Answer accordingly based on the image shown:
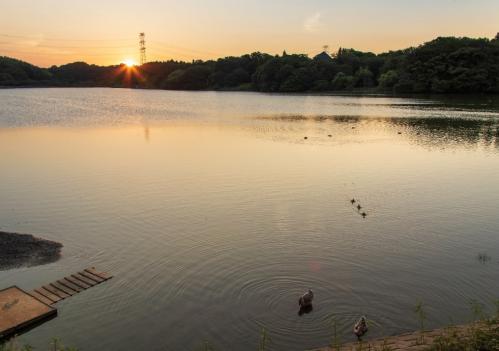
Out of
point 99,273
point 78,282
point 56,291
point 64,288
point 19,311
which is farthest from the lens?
point 99,273

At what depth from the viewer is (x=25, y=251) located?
17500mm

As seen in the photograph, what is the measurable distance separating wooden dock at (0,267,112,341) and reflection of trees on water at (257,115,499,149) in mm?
36987

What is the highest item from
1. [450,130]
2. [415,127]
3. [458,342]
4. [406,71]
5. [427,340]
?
[406,71]

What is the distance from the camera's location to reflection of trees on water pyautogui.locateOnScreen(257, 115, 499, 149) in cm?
4828

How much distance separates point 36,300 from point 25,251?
4.58 m

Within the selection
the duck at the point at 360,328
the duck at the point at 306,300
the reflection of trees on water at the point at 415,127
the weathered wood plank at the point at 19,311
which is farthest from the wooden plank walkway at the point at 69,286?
the reflection of trees on water at the point at 415,127

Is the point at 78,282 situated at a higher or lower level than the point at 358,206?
lower

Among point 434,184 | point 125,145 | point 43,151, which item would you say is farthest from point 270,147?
point 43,151

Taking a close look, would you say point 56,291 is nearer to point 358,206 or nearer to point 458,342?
point 458,342

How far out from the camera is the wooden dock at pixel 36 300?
1248cm

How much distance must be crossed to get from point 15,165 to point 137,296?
2372cm

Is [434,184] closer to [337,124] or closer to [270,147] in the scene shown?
[270,147]

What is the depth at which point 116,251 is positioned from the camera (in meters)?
17.9

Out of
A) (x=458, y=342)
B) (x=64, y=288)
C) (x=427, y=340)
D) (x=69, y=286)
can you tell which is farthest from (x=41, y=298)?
(x=458, y=342)
